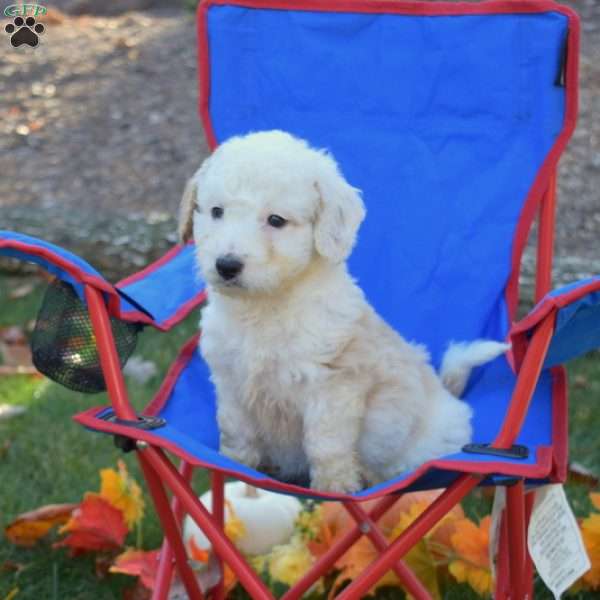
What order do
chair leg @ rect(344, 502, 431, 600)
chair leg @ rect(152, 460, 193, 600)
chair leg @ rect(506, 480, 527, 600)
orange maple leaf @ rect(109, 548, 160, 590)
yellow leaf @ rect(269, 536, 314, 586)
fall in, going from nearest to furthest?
chair leg @ rect(506, 480, 527, 600), chair leg @ rect(152, 460, 193, 600), chair leg @ rect(344, 502, 431, 600), orange maple leaf @ rect(109, 548, 160, 590), yellow leaf @ rect(269, 536, 314, 586)

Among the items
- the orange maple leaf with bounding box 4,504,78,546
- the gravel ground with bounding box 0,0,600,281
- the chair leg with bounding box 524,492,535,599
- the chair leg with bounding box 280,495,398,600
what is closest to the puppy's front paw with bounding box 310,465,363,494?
the chair leg with bounding box 280,495,398,600

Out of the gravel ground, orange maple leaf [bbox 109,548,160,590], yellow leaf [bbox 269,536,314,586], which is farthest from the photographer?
the gravel ground

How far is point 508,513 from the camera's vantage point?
72.7 inches

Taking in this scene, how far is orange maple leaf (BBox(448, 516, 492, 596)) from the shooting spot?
7.84 ft

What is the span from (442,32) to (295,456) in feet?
3.74

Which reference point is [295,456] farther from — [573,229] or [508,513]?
[573,229]

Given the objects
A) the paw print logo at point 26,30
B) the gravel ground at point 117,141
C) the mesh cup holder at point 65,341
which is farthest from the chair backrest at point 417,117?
the paw print logo at point 26,30

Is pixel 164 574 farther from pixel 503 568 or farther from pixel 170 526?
pixel 503 568

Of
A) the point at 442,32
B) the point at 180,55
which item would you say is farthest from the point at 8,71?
the point at 442,32

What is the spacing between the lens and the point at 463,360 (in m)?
2.31

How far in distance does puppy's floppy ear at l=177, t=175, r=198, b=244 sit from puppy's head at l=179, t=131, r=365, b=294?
2.7 inches

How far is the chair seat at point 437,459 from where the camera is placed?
167 centimetres

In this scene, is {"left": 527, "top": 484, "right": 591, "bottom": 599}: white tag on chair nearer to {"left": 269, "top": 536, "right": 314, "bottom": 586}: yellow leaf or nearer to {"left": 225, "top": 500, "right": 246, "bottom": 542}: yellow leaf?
{"left": 269, "top": 536, "right": 314, "bottom": 586}: yellow leaf

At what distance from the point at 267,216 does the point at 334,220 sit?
5.2 inches
